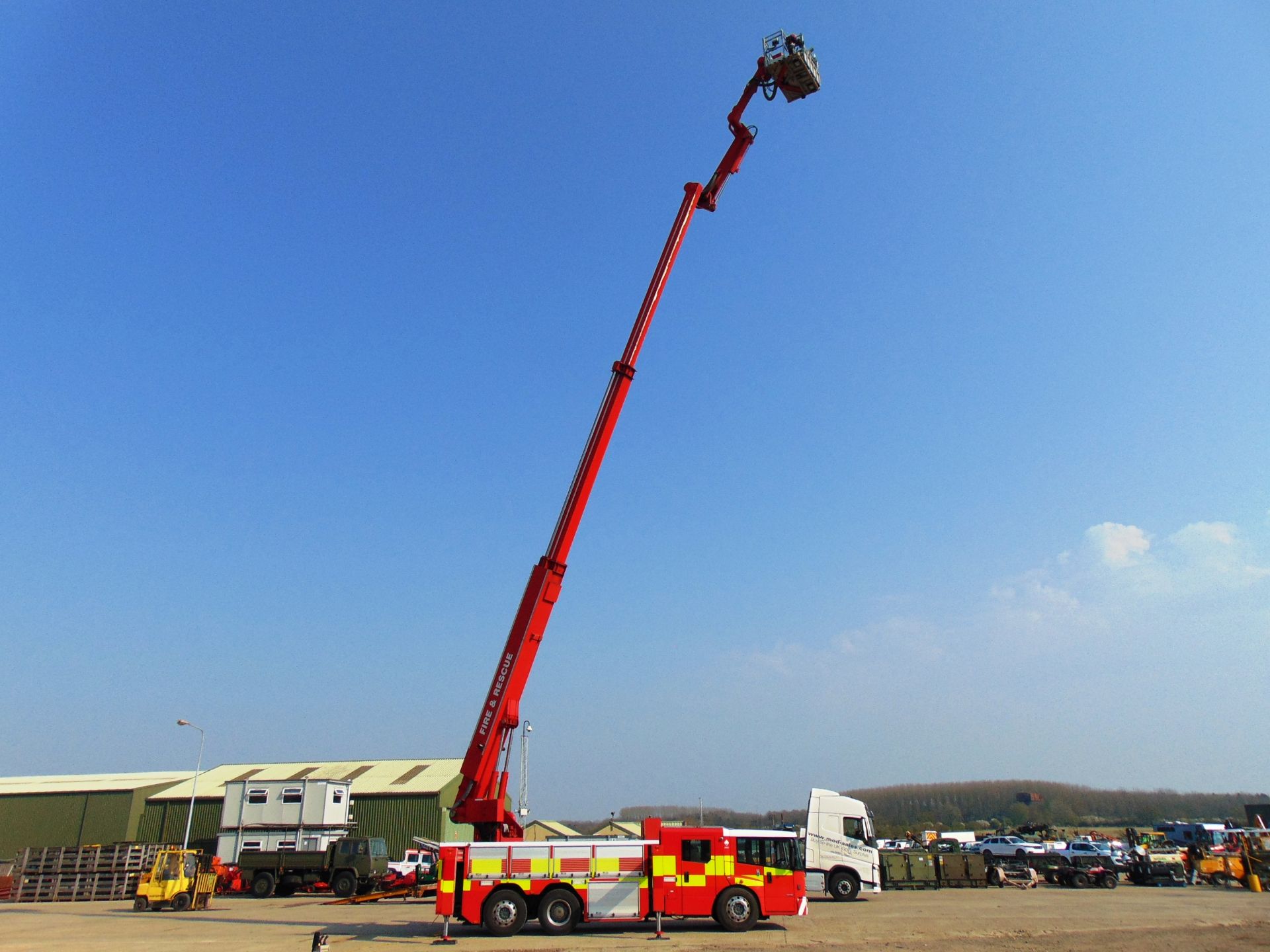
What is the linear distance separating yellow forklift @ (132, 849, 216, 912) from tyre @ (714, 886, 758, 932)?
20.1 metres

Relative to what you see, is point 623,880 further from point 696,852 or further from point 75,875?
point 75,875

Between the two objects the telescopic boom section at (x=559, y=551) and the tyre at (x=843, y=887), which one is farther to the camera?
the tyre at (x=843, y=887)

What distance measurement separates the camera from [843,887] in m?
27.4

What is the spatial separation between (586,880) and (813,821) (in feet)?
36.7

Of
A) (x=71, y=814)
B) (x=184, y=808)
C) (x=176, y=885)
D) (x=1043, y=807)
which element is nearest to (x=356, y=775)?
(x=184, y=808)

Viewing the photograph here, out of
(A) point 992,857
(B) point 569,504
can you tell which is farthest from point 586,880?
(A) point 992,857

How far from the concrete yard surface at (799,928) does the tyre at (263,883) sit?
3.43 metres

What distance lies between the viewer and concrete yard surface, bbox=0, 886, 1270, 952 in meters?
17.3

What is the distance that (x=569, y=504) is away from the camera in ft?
74.6

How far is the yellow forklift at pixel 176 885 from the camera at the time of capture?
2845 centimetres

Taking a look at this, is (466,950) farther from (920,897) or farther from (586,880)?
(920,897)

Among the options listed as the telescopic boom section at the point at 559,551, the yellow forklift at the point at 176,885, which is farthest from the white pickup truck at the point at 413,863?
the telescopic boom section at the point at 559,551

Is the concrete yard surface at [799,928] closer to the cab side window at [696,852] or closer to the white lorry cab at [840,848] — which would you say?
the white lorry cab at [840,848]

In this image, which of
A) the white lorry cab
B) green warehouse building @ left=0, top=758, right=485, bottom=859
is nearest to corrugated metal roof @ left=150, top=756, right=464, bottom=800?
green warehouse building @ left=0, top=758, right=485, bottom=859
